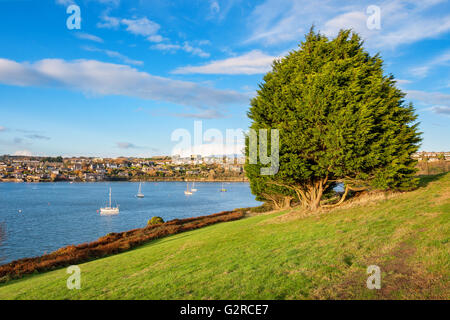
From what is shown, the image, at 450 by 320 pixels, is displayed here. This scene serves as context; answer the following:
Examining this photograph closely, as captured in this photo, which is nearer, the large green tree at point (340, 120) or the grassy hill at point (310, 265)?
the grassy hill at point (310, 265)

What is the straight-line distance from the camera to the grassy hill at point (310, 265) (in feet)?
26.1

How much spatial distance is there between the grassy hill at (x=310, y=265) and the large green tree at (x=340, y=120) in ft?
11.6

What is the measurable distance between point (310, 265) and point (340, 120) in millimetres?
11826

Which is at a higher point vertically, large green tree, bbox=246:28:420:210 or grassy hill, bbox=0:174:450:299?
large green tree, bbox=246:28:420:210

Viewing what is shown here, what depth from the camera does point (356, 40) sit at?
21.8 metres

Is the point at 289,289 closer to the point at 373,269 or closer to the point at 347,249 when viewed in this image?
the point at 373,269

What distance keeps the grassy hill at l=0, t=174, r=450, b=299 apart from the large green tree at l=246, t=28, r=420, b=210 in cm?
354

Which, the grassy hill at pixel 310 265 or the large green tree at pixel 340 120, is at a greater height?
the large green tree at pixel 340 120

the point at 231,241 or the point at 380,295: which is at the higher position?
the point at 380,295

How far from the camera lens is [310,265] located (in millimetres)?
9812

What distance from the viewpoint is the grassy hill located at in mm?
7961

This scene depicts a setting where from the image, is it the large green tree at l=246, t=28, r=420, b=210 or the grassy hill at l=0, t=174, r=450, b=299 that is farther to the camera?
the large green tree at l=246, t=28, r=420, b=210
